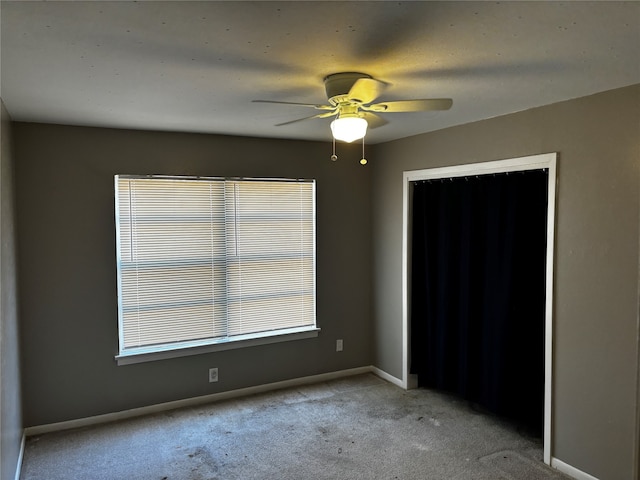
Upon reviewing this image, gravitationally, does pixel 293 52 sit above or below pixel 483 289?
above

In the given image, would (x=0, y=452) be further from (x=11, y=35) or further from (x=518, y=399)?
(x=518, y=399)

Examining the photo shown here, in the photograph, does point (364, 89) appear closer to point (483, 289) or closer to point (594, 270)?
point (594, 270)

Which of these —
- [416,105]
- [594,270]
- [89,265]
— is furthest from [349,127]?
[89,265]

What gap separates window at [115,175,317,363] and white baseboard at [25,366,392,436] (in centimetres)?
45

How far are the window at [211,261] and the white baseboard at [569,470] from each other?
2.29 metres

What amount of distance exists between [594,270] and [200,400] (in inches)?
127

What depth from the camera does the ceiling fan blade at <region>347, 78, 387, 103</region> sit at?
7.61 ft

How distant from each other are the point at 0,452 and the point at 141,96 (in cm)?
199

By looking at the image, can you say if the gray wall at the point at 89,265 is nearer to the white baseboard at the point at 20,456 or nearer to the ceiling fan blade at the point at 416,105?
the white baseboard at the point at 20,456

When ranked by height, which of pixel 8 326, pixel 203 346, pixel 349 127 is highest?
pixel 349 127

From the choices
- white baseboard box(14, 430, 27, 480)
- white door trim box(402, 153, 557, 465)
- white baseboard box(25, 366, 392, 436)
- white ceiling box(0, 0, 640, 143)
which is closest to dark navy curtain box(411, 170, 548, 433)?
white door trim box(402, 153, 557, 465)

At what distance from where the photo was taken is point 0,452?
A: 234 cm

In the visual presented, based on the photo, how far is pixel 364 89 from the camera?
2.40 m

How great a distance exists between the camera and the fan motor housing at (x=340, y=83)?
7.60ft
